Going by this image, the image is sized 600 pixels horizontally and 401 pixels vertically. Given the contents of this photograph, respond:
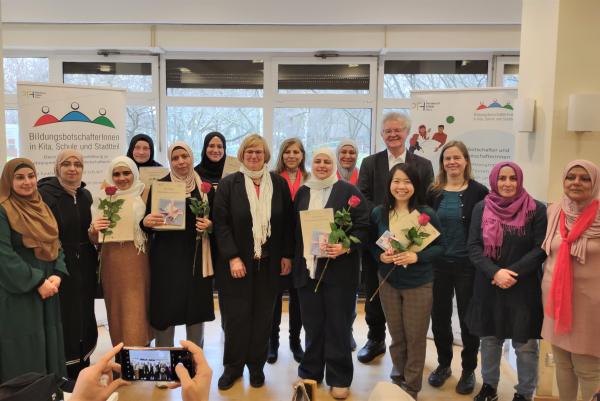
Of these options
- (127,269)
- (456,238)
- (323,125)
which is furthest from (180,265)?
(323,125)

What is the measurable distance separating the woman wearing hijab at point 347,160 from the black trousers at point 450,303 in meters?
1.08

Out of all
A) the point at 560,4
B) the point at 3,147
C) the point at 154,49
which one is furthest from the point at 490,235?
the point at 154,49

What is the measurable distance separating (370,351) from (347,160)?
4.88ft

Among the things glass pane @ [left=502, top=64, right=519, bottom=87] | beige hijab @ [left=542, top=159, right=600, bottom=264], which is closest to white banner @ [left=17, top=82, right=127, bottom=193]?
beige hijab @ [left=542, top=159, right=600, bottom=264]

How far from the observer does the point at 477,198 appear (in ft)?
9.89

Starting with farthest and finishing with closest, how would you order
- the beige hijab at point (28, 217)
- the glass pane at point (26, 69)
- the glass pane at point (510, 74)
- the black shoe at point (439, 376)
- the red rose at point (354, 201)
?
the glass pane at point (26, 69), the glass pane at point (510, 74), the black shoe at point (439, 376), the red rose at point (354, 201), the beige hijab at point (28, 217)

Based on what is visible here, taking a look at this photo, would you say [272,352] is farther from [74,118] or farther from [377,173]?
[74,118]

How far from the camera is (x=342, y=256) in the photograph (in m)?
2.90

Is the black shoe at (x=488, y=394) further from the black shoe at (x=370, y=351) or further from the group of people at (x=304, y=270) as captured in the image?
the black shoe at (x=370, y=351)

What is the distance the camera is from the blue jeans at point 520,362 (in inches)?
111

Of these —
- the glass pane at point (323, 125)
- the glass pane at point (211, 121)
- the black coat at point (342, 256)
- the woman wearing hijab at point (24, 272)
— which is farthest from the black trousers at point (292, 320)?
the glass pane at point (211, 121)

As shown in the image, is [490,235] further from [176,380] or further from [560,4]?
[176,380]

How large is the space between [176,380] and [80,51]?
5185mm

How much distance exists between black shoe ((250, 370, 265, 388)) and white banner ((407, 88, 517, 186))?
2.29m
